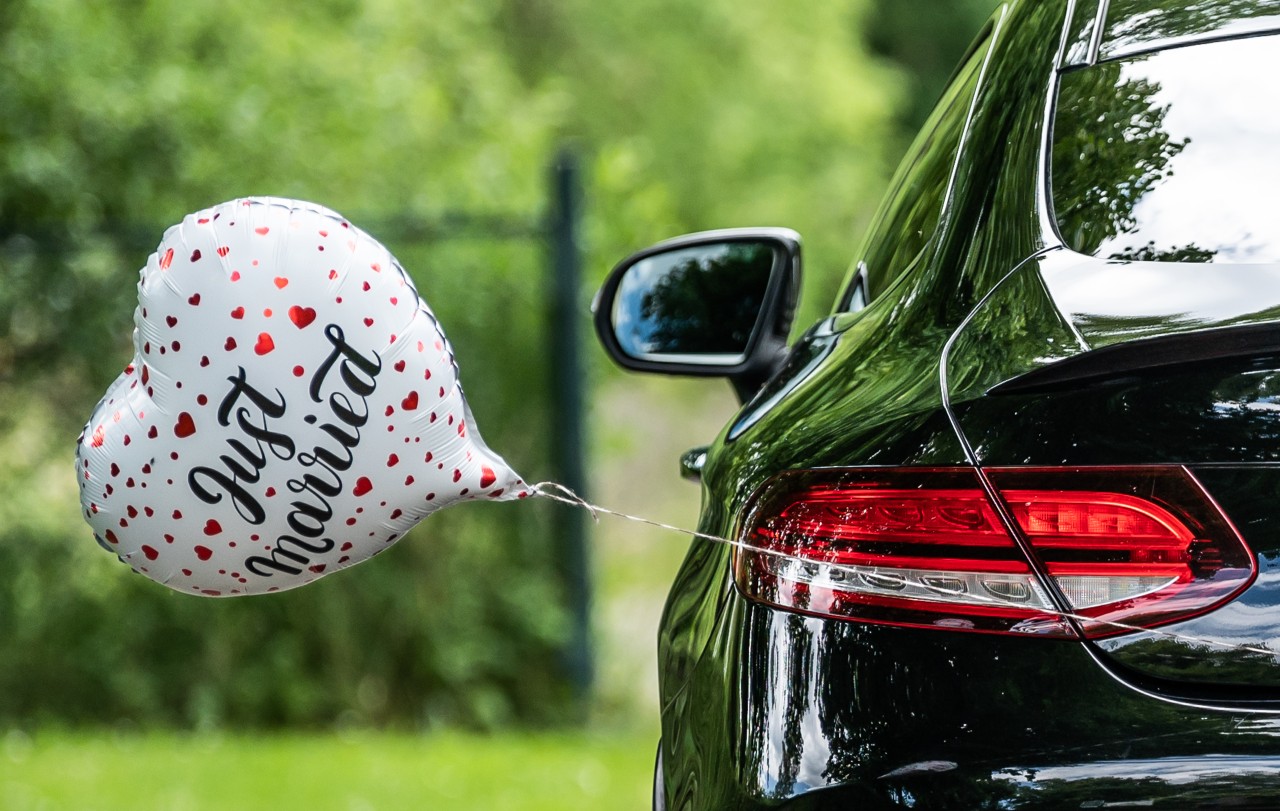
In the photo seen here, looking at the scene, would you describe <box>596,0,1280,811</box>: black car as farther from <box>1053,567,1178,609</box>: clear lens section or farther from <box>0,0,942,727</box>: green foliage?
<box>0,0,942,727</box>: green foliage

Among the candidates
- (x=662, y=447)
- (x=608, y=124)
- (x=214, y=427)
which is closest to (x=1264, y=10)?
(x=214, y=427)

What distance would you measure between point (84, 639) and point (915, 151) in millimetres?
5379

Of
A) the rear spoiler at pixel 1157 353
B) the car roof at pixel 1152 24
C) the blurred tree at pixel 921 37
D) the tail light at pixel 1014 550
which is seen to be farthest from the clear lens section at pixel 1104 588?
the blurred tree at pixel 921 37

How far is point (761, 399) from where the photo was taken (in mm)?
2162

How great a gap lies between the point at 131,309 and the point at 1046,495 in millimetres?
5934

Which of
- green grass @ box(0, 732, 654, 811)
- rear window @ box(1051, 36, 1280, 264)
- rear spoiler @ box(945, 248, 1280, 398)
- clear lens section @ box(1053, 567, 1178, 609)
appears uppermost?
rear window @ box(1051, 36, 1280, 264)

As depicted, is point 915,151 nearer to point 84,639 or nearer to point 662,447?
point 84,639

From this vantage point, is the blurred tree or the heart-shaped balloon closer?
the heart-shaped balloon

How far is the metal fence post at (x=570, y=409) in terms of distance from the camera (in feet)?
23.0

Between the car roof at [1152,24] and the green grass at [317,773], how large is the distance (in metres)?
3.91

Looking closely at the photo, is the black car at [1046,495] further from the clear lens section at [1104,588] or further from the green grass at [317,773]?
the green grass at [317,773]

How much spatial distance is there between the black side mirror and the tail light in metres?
1.22

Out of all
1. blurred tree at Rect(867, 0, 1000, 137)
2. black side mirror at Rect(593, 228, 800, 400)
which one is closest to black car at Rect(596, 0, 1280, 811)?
black side mirror at Rect(593, 228, 800, 400)

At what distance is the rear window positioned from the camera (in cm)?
174
